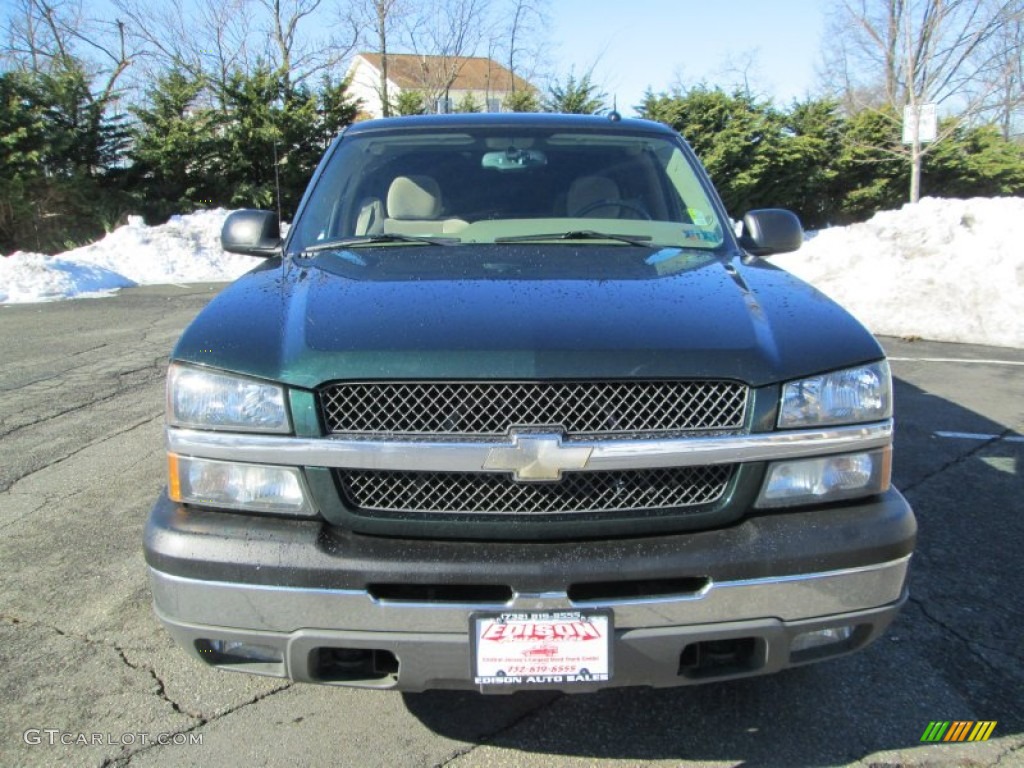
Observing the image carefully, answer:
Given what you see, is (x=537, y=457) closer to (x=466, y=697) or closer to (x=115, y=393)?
(x=466, y=697)

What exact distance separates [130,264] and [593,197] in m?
14.1

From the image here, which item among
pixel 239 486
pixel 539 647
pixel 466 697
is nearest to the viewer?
pixel 539 647

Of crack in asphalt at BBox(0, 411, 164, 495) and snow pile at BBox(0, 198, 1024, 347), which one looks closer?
crack in asphalt at BBox(0, 411, 164, 495)

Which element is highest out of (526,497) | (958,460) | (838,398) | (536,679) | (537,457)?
(838,398)

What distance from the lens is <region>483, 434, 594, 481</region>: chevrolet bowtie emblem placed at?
6.84 ft

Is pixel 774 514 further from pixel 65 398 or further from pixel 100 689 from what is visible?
pixel 65 398

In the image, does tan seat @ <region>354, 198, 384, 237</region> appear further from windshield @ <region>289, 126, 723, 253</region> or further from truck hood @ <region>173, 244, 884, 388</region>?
truck hood @ <region>173, 244, 884, 388</region>

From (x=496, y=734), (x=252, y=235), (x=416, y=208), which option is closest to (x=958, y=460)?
(x=416, y=208)

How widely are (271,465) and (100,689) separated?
127 cm

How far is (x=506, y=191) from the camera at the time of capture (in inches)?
141

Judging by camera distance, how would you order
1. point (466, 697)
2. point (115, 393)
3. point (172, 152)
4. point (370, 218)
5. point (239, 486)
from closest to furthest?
point (239, 486), point (466, 697), point (370, 218), point (115, 393), point (172, 152)

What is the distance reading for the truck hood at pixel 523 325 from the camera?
2152 mm
